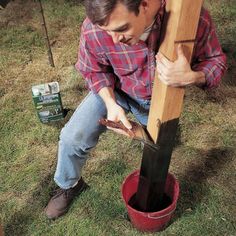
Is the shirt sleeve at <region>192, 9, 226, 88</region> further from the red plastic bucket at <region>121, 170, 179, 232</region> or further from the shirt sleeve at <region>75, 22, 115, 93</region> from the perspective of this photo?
the red plastic bucket at <region>121, 170, 179, 232</region>

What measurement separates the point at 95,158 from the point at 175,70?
4.55 feet

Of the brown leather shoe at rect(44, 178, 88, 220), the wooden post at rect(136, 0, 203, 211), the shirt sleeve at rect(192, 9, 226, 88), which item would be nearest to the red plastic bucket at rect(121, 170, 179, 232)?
the wooden post at rect(136, 0, 203, 211)

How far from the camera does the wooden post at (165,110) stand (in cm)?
148

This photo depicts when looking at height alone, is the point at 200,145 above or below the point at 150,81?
below

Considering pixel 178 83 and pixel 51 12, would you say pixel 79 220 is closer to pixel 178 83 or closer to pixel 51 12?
pixel 178 83

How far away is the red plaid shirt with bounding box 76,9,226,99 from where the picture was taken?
6.05 ft

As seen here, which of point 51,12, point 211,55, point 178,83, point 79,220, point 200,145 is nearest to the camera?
point 178,83

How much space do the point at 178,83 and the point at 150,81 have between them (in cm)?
42

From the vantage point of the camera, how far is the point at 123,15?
1503 mm

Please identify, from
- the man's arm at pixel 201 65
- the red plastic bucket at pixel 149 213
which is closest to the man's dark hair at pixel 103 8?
the man's arm at pixel 201 65

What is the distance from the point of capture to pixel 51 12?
438 centimetres

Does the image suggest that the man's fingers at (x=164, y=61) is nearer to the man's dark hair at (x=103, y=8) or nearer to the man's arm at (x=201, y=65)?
the man's arm at (x=201, y=65)

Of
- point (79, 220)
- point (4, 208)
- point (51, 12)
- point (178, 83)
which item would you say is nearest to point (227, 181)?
point (79, 220)

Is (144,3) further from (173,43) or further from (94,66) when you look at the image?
(94,66)
